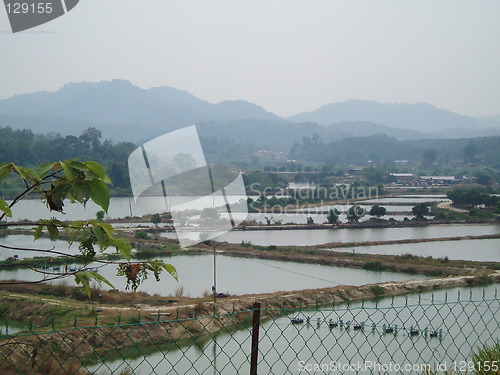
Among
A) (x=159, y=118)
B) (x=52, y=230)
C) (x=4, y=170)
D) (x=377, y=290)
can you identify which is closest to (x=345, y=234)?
(x=377, y=290)

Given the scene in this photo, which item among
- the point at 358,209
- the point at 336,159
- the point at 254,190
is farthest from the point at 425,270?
the point at 336,159

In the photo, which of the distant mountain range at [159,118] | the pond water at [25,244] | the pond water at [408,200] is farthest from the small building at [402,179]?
the distant mountain range at [159,118]

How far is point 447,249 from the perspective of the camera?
14.7 meters

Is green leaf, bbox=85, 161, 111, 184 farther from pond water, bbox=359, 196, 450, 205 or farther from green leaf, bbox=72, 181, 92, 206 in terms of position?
pond water, bbox=359, 196, 450, 205

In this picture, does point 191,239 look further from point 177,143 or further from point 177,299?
point 177,143

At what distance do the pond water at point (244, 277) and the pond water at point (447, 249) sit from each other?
2341 millimetres

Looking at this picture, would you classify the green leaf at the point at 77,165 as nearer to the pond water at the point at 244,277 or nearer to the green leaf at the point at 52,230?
the green leaf at the point at 52,230

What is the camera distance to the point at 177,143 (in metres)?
7.83

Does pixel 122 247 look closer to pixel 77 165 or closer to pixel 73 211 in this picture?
pixel 77 165

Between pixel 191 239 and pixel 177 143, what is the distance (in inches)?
316

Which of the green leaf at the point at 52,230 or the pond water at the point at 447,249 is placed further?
the pond water at the point at 447,249

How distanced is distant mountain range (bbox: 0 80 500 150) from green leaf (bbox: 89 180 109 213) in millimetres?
76097

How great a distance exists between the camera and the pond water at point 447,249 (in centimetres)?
1365

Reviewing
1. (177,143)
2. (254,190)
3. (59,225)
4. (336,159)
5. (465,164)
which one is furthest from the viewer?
(336,159)
